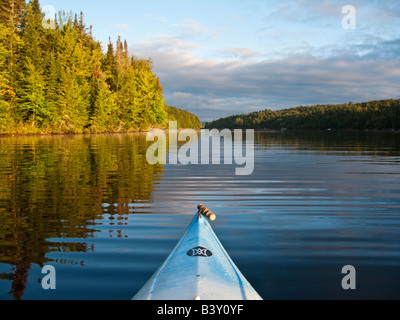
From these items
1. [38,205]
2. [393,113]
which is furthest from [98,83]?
[393,113]

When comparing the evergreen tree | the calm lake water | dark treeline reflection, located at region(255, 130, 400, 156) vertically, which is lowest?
the calm lake water

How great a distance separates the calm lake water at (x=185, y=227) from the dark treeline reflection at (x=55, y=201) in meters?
0.03

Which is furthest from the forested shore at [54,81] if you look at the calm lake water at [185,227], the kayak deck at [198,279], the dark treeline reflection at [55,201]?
the kayak deck at [198,279]

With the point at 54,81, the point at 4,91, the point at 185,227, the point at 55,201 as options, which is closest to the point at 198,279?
the point at 185,227

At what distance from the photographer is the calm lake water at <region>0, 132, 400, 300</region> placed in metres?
5.06

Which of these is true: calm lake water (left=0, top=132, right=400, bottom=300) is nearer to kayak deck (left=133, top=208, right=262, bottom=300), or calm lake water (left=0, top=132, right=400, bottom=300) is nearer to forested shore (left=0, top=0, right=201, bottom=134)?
kayak deck (left=133, top=208, right=262, bottom=300)

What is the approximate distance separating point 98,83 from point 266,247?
67842 mm

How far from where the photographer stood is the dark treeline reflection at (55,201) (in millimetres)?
6285

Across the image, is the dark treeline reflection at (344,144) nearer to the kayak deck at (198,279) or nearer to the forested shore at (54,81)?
the kayak deck at (198,279)

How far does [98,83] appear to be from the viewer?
2689 inches

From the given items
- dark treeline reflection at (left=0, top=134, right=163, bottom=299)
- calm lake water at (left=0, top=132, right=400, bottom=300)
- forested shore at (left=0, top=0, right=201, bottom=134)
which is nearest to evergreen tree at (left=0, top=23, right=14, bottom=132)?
forested shore at (left=0, top=0, right=201, bottom=134)

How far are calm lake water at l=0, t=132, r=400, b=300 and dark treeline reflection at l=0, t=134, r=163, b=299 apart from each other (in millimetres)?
32

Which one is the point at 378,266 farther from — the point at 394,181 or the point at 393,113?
the point at 393,113
